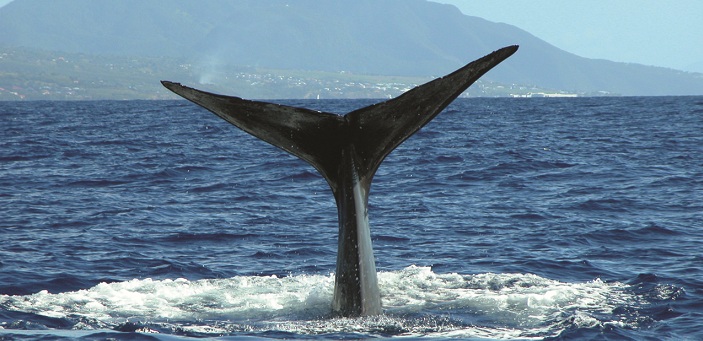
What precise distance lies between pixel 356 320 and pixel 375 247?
5.15 meters

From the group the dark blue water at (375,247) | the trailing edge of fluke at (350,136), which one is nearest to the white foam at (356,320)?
the dark blue water at (375,247)

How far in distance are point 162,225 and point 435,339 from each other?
7938 mm

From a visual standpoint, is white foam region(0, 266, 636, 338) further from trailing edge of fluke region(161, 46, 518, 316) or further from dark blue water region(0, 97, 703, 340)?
trailing edge of fluke region(161, 46, 518, 316)

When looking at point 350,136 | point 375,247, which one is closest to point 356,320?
point 350,136

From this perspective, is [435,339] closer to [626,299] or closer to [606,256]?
[626,299]

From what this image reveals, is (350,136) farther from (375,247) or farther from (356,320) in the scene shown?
(375,247)

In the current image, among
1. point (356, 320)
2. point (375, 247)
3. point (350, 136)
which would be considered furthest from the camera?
point (375, 247)

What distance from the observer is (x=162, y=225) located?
14.4m

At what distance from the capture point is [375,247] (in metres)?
12.7

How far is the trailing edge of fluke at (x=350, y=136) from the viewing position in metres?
6.93

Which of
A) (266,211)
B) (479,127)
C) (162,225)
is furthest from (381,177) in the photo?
(479,127)

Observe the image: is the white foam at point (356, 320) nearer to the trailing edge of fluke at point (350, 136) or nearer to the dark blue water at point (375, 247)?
the dark blue water at point (375, 247)

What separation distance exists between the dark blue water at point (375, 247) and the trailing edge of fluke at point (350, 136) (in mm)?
594

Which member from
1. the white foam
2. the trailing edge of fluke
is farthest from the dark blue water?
the trailing edge of fluke
